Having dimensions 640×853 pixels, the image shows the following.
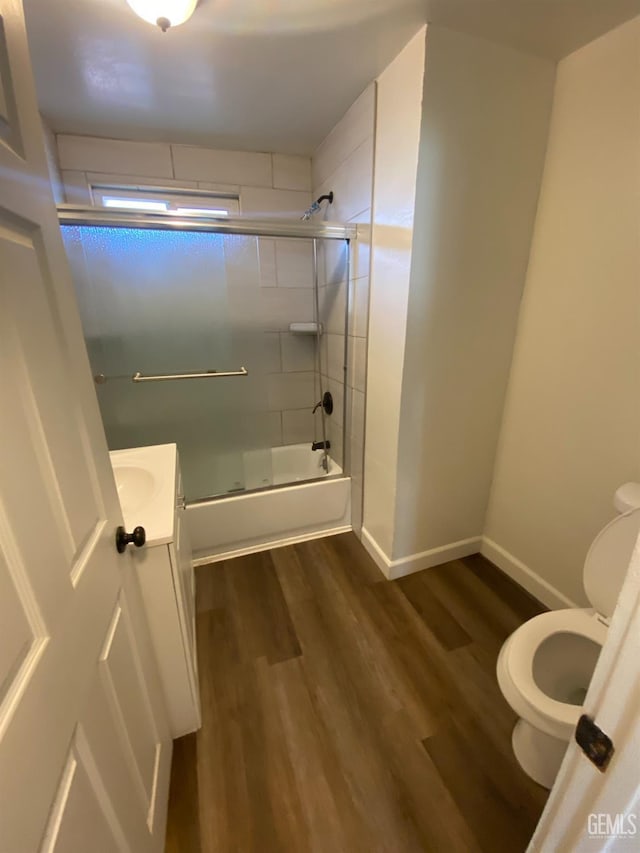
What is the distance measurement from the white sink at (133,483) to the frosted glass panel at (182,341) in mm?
659

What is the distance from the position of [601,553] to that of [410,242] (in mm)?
1307

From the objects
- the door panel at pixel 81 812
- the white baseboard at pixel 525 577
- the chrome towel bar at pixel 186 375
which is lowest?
the white baseboard at pixel 525 577

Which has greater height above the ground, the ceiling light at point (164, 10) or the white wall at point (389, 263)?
the ceiling light at point (164, 10)

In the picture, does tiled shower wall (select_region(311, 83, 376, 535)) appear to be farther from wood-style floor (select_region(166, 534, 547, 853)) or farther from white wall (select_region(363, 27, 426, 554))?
wood-style floor (select_region(166, 534, 547, 853))

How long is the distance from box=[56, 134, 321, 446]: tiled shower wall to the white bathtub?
57 cm

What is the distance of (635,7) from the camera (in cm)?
114

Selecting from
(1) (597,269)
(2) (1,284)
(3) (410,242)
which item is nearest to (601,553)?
(1) (597,269)

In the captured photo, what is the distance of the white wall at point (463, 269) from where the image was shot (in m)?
1.34

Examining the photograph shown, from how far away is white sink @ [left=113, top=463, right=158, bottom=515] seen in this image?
1325 mm

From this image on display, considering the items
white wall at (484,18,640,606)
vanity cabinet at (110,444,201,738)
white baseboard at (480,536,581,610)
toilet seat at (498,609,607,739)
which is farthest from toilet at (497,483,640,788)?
vanity cabinet at (110,444,201,738)

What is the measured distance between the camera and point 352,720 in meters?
1.28

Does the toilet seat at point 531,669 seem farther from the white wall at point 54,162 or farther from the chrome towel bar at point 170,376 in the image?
the white wall at point 54,162

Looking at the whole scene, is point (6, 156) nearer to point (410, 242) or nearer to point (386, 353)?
point (410, 242)

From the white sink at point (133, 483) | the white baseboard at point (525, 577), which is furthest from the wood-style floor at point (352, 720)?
the white sink at point (133, 483)
